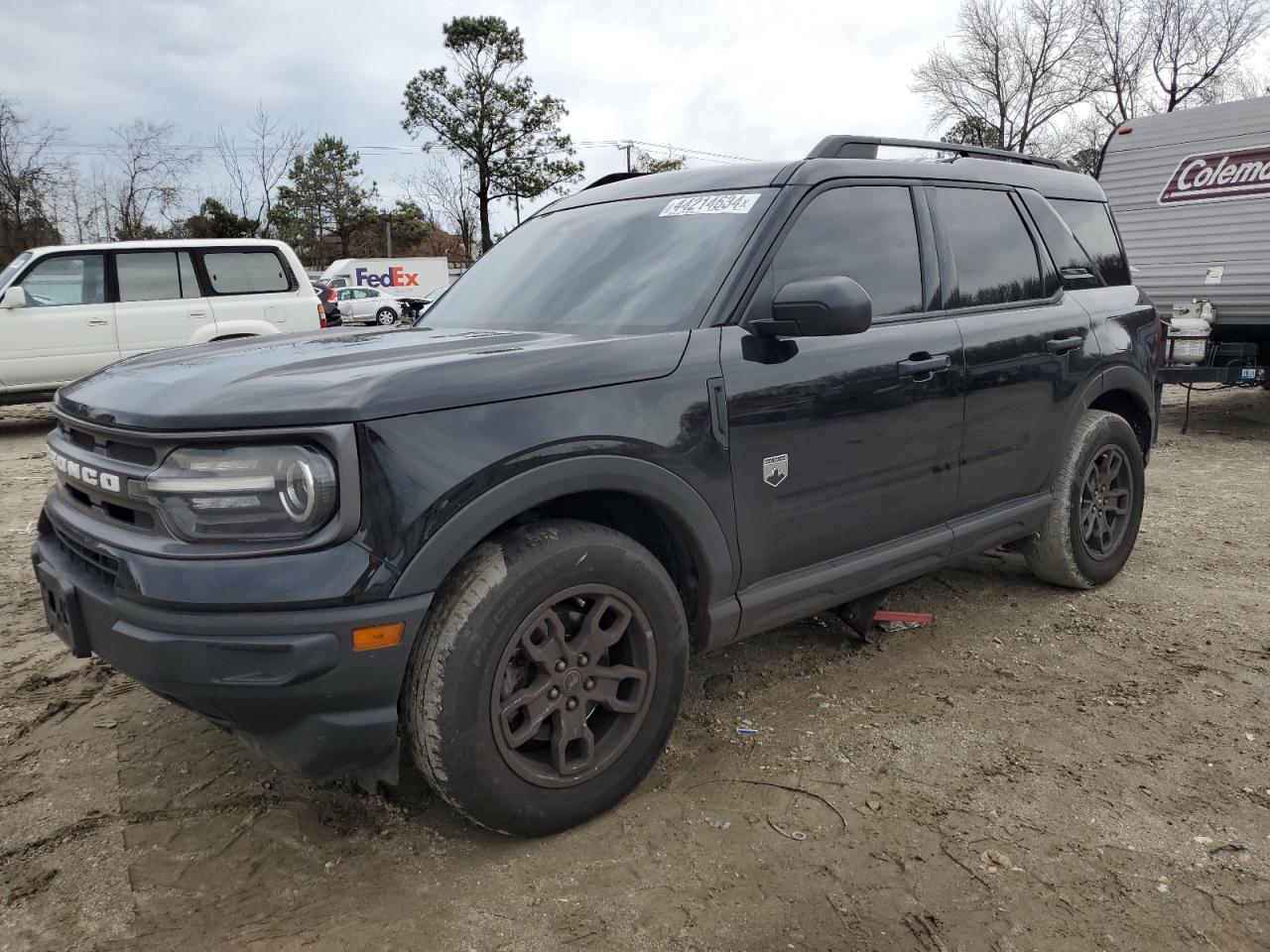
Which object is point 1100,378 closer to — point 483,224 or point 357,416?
point 357,416

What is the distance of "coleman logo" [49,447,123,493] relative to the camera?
215cm

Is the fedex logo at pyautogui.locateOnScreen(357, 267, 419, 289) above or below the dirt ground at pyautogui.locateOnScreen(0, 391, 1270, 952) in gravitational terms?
above

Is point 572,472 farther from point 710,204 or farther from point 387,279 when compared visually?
point 387,279

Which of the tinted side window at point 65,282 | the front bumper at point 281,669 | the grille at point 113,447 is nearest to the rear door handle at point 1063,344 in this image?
the front bumper at point 281,669

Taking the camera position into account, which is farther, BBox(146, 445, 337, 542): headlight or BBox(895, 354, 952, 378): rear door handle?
BBox(895, 354, 952, 378): rear door handle

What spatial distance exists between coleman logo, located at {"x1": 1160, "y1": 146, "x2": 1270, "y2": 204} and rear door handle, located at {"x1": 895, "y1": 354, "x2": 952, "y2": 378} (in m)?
7.07

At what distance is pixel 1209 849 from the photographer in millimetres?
2318

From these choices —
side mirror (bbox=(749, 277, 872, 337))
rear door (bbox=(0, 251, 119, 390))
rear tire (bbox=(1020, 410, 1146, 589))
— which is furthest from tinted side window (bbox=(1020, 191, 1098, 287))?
rear door (bbox=(0, 251, 119, 390))

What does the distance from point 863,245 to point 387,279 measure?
37.0m

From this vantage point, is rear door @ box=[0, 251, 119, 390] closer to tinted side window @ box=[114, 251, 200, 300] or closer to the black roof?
tinted side window @ box=[114, 251, 200, 300]

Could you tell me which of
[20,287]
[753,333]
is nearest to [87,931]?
[753,333]

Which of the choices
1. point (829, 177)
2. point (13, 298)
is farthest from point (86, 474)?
point (13, 298)

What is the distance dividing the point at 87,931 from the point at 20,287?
928 cm

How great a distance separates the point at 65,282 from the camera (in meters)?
9.45
